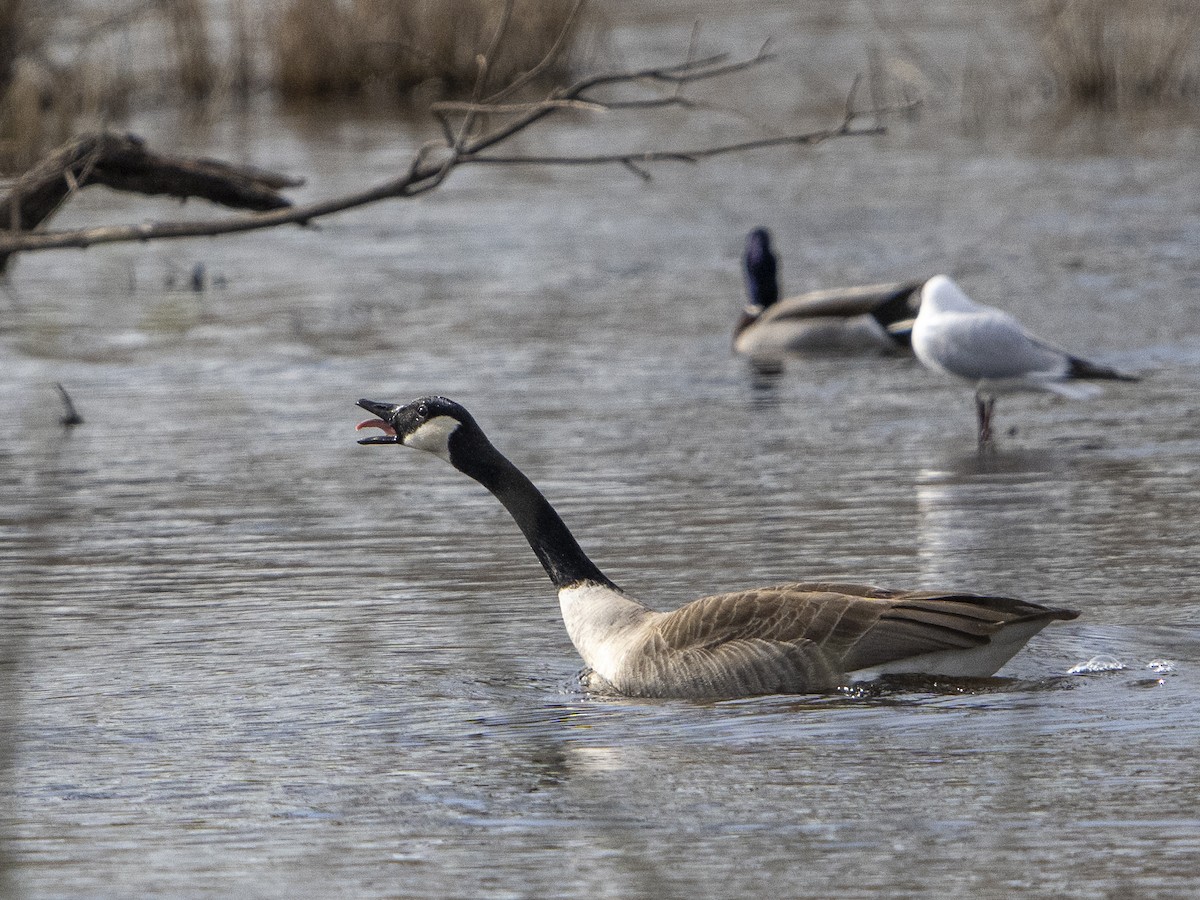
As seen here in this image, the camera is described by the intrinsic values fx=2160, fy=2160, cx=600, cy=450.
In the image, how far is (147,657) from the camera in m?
7.51

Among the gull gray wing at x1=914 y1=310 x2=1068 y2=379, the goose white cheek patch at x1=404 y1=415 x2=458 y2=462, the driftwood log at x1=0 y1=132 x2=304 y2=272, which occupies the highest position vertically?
the driftwood log at x1=0 y1=132 x2=304 y2=272

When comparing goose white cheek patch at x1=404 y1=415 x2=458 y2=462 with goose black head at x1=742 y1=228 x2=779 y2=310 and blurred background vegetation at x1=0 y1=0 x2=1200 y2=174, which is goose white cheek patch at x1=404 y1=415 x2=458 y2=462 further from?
blurred background vegetation at x1=0 y1=0 x2=1200 y2=174

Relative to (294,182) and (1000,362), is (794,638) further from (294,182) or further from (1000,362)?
(1000,362)

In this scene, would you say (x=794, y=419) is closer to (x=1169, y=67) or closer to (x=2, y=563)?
(x=2, y=563)

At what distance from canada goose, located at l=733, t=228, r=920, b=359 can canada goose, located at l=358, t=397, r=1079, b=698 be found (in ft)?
26.4

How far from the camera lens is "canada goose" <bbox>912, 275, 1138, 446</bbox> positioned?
11539 mm

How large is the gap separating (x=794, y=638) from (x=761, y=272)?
32.1ft

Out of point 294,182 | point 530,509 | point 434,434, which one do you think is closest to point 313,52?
point 294,182

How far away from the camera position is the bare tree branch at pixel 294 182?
7953mm

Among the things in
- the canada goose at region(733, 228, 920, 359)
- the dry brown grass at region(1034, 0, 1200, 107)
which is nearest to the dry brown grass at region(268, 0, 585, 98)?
the dry brown grass at region(1034, 0, 1200, 107)

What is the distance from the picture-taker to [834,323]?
15.2 m

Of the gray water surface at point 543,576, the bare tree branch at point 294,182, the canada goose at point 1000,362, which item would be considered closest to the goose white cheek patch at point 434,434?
the gray water surface at point 543,576

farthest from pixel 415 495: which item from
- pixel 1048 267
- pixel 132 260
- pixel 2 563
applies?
pixel 132 260

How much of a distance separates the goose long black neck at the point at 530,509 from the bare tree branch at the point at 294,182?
3.32ft
